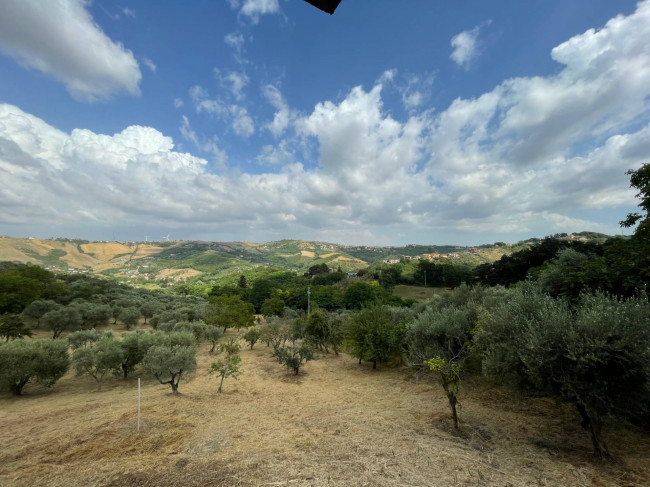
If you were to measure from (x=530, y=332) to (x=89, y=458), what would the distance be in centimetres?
1434

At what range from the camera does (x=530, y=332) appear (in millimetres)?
8180

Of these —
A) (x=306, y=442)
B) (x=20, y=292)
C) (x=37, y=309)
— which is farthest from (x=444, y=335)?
(x=20, y=292)

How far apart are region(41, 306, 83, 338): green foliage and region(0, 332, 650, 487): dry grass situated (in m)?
18.5

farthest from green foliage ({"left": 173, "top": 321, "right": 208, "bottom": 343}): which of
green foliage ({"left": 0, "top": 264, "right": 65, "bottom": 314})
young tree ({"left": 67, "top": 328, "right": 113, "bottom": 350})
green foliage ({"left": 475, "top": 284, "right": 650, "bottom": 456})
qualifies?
green foliage ({"left": 475, "top": 284, "right": 650, "bottom": 456})

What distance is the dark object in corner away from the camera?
168 cm

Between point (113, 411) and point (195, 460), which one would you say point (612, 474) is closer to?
point (195, 460)

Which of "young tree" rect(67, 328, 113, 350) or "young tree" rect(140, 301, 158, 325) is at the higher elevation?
"young tree" rect(67, 328, 113, 350)

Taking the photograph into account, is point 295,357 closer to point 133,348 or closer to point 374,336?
point 374,336

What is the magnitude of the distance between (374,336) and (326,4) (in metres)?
22.0

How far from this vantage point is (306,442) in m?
9.41

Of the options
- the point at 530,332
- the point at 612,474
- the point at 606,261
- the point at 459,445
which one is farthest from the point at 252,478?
the point at 606,261

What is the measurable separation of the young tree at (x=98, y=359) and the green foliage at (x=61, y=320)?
17913 millimetres

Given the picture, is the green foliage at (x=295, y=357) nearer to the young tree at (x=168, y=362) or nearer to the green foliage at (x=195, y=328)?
the young tree at (x=168, y=362)

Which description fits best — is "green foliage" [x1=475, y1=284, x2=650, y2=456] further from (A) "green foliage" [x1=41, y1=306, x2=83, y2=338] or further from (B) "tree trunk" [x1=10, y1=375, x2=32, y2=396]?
(A) "green foliage" [x1=41, y1=306, x2=83, y2=338]
